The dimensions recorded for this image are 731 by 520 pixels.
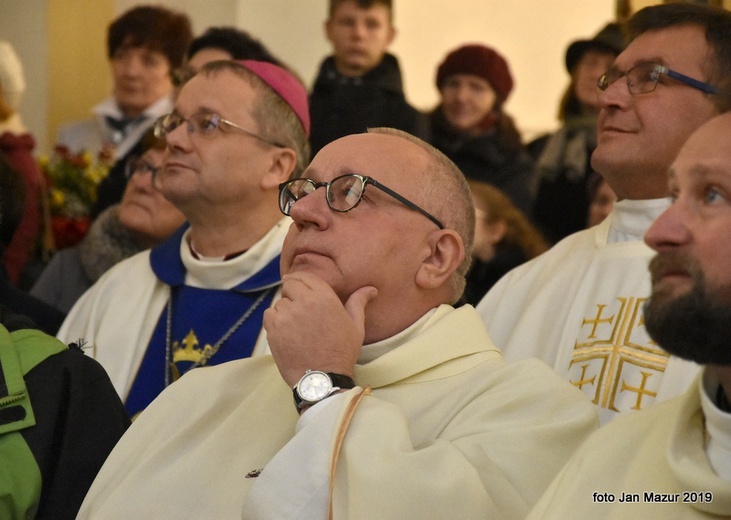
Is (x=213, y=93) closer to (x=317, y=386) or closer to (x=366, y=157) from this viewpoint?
(x=366, y=157)

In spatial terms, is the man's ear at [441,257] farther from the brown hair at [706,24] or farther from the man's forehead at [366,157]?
the brown hair at [706,24]

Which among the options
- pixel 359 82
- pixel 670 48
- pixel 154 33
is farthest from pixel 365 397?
pixel 154 33

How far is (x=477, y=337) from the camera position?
11.5 ft

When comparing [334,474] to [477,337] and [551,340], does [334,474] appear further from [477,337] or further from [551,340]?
[551,340]

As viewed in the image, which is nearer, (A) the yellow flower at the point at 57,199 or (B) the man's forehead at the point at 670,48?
(B) the man's forehead at the point at 670,48

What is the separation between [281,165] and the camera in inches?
201

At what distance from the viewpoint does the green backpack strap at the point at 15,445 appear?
3.53 metres

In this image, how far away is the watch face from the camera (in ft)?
10.4

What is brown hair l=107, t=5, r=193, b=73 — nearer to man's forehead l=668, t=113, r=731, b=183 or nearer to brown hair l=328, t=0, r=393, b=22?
brown hair l=328, t=0, r=393, b=22

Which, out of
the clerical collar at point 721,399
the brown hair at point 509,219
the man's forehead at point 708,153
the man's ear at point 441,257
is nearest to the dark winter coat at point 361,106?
the brown hair at point 509,219

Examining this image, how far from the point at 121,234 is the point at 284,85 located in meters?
1.32

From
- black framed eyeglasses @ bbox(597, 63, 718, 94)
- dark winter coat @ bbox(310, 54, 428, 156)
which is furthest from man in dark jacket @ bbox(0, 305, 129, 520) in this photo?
dark winter coat @ bbox(310, 54, 428, 156)

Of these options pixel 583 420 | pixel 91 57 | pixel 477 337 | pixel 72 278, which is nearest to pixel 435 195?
pixel 477 337

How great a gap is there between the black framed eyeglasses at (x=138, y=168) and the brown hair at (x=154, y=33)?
1.34 m
